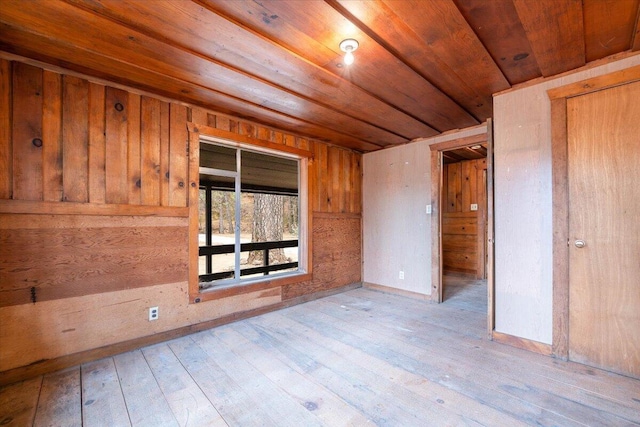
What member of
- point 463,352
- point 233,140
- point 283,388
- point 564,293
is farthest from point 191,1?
point 564,293

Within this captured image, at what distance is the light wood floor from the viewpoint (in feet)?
5.42

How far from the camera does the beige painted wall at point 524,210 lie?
2443 millimetres

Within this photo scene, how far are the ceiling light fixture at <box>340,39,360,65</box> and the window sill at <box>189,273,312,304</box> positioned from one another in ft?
8.55

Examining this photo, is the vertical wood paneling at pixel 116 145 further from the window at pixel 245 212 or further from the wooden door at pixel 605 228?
the wooden door at pixel 605 228

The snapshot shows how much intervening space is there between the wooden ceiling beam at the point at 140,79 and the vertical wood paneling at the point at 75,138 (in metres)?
0.15

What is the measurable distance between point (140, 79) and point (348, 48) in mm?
1803

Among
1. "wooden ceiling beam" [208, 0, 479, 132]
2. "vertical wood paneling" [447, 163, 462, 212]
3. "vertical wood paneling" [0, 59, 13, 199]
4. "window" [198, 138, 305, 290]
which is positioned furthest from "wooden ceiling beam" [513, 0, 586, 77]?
"vertical wood paneling" [447, 163, 462, 212]

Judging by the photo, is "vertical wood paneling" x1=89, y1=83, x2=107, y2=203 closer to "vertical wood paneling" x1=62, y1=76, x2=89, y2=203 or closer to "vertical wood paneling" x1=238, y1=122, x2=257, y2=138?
"vertical wood paneling" x1=62, y1=76, x2=89, y2=203

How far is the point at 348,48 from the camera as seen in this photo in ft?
6.29

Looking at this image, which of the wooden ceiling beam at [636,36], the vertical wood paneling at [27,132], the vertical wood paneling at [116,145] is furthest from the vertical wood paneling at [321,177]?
the wooden ceiling beam at [636,36]

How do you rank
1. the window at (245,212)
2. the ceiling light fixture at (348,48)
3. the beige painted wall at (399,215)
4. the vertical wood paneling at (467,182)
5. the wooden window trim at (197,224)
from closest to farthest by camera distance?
1. the ceiling light fixture at (348,48)
2. the wooden window trim at (197,224)
3. the window at (245,212)
4. the beige painted wall at (399,215)
5. the vertical wood paneling at (467,182)

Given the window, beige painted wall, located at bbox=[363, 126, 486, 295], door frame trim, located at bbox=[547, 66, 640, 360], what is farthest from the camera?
beige painted wall, located at bbox=[363, 126, 486, 295]

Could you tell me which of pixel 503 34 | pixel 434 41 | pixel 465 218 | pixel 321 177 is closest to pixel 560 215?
pixel 503 34

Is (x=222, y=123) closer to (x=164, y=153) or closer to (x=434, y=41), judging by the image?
(x=164, y=153)
